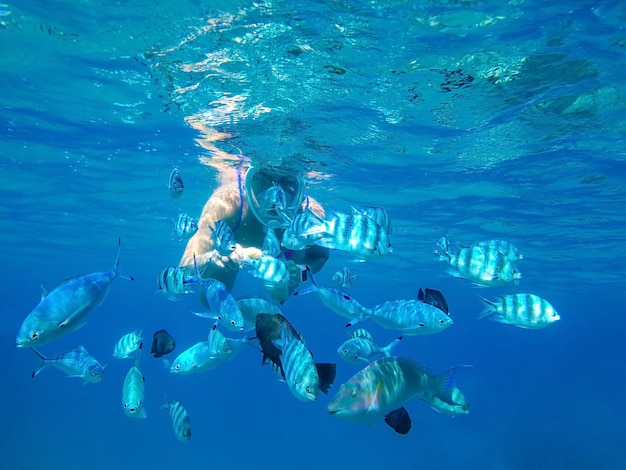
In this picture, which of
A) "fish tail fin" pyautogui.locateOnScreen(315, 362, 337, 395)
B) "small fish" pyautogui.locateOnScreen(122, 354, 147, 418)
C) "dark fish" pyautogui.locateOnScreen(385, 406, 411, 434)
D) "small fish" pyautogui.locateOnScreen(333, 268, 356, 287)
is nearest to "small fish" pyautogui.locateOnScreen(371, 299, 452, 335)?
"dark fish" pyautogui.locateOnScreen(385, 406, 411, 434)

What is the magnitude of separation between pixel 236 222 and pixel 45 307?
5.87m

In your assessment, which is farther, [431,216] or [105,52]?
[431,216]

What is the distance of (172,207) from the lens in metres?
24.4

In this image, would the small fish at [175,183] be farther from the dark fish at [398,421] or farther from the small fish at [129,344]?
the dark fish at [398,421]

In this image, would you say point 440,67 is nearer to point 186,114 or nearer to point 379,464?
point 186,114

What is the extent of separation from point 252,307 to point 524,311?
3.65 m

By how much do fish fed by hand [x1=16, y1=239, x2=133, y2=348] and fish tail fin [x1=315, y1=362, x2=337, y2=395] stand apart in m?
2.16

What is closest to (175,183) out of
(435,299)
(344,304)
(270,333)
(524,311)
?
(344,304)

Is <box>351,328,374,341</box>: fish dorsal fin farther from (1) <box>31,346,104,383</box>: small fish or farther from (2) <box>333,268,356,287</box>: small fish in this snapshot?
(1) <box>31,346,104,383</box>: small fish

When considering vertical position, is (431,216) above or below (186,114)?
below

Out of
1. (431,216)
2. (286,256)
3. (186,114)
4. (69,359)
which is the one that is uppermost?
(186,114)

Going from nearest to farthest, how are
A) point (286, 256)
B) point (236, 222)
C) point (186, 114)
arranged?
1. point (286, 256)
2. point (236, 222)
3. point (186, 114)

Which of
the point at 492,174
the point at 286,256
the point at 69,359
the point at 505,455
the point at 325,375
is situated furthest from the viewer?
the point at 505,455

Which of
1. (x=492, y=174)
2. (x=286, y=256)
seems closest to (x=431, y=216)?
(x=492, y=174)
